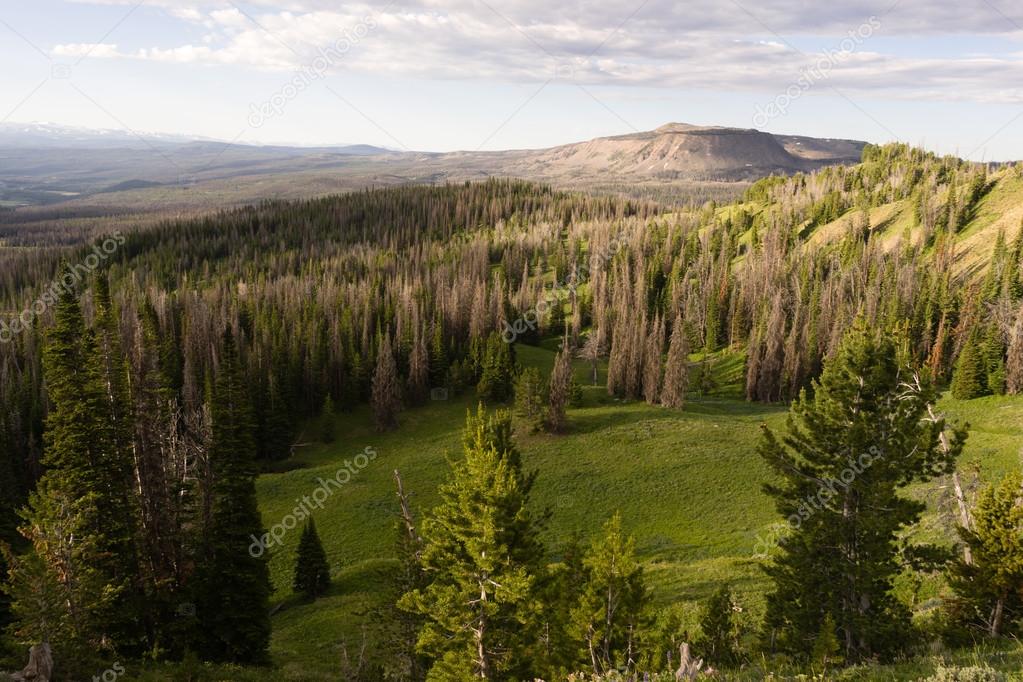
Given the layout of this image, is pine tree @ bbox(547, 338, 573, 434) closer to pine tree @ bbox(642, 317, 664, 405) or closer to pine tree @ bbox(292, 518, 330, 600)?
pine tree @ bbox(642, 317, 664, 405)

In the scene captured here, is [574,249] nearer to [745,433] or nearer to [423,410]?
[423,410]

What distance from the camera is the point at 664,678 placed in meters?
13.8

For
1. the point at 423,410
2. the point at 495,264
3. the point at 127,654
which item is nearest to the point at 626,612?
the point at 127,654

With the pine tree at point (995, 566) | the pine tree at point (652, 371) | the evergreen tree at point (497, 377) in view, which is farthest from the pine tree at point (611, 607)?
the evergreen tree at point (497, 377)

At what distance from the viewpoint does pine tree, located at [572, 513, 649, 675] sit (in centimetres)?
2197

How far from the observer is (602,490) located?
63406 millimetres

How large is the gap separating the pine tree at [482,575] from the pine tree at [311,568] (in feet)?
83.6

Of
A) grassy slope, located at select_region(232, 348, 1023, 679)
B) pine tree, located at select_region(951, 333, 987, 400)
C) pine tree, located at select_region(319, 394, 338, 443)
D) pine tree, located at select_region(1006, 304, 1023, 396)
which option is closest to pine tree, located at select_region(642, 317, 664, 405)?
grassy slope, located at select_region(232, 348, 1023, 679)

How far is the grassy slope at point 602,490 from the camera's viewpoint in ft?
131

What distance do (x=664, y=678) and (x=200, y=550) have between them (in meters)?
26.7

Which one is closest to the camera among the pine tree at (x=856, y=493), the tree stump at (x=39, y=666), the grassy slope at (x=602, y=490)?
the pine tree at (x=856, y=493)

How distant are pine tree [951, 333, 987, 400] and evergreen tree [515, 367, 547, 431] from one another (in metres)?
54.6

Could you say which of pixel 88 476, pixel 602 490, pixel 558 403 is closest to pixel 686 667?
pixel 88 476

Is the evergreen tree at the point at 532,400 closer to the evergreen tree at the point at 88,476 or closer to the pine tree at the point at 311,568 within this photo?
the pine tree at the point at 311,568
